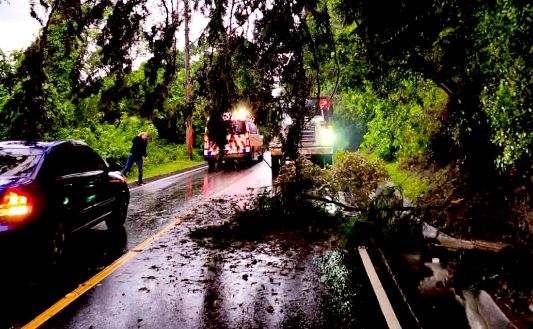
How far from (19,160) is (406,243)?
19.2 ft

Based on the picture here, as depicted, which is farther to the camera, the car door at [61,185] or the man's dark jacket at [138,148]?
the man's dark jacket at [138,148]

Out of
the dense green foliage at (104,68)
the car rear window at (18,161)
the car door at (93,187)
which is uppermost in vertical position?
the dense green foliage at (104,68)

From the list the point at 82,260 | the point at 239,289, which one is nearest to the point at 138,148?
the point at 82,260

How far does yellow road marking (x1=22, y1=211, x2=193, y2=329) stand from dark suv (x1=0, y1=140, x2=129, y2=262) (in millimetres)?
702

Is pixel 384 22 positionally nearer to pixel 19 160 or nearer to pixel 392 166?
pixel 19 160

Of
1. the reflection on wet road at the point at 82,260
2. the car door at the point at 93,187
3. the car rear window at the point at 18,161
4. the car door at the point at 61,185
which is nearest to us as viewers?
the reflection on wet road at the point at 82,260

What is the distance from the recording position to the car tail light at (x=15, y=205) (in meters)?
5.28

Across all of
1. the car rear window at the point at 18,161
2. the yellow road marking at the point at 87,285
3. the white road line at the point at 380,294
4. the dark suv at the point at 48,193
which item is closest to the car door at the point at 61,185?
the dark suv at the point at 48,193

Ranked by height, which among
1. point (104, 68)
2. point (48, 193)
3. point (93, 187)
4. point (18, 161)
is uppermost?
point (104, 68)

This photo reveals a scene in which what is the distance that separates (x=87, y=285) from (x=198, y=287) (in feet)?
4.42

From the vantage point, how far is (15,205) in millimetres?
5383

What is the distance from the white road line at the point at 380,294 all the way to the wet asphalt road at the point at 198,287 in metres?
0.08

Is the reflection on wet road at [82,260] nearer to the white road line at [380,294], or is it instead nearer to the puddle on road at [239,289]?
the puddle on road at [239,289]

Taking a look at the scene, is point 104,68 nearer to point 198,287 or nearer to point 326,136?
point 198,287
